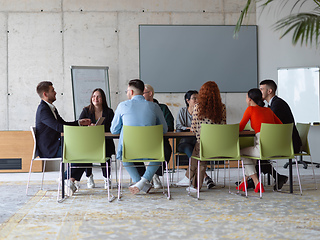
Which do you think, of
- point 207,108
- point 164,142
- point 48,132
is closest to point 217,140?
point 207,108

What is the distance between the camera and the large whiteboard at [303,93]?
8617 mm

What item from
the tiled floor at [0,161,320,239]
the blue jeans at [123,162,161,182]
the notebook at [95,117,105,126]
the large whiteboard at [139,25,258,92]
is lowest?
the tiled floor at [0,161,320,239]

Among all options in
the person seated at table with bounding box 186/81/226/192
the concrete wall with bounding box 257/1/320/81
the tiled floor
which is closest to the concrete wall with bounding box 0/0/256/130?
the concrete wall with bounding box 257/1/320/81

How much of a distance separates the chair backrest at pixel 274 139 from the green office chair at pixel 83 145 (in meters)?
1.81

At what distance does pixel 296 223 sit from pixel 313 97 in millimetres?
5527

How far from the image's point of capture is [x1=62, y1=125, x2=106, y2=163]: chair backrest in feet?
15.9

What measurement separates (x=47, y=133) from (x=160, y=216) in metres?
2.20

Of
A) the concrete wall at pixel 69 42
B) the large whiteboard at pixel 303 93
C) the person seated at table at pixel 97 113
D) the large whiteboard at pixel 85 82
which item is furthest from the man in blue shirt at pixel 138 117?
the large whiteboard at pixel 303 93

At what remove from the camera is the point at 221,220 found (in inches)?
147

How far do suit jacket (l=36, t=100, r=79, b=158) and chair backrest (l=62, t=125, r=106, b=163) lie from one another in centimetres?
59

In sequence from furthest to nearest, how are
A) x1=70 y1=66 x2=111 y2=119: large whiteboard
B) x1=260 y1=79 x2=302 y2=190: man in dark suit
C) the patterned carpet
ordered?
1. x1=70 y1=66 x2=111 y2=119: large whiteboard
2. x1=260 y1=79 x2=302 y2=190: man in dark suit
3. the patterned carpet

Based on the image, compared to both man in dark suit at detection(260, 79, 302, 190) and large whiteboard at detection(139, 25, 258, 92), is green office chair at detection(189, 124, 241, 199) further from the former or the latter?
large whiteboard at detection(139, 25, 258, 92)

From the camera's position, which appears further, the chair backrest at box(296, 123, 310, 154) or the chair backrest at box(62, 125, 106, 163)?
the chair backrest at box(296, 123, 310, 154)

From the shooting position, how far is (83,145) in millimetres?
4844
